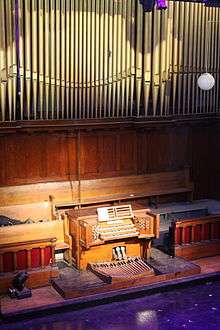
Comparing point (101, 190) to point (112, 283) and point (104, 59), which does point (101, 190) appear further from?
point (112, 283)

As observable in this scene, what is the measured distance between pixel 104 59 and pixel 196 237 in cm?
300

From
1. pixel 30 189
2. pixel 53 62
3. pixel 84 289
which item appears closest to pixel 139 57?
pixel 53 62

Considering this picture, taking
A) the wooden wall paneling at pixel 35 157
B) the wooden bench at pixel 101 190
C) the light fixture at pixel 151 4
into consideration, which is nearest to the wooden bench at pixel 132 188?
the wooden bench at pixel 101 190

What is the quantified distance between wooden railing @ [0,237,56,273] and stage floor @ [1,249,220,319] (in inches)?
12.9

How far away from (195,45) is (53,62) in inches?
99.2

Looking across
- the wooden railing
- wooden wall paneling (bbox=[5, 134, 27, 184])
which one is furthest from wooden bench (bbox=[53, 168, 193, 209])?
the wooden railing

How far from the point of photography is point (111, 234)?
7.64 metres

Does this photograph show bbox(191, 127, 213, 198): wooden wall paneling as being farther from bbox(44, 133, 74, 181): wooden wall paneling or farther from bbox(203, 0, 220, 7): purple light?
bbox(203, 0, 220, 7): purple light

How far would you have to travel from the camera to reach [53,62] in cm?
812

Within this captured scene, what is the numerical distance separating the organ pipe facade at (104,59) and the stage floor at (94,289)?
2.47 m

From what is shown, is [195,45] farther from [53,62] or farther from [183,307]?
[183,307]

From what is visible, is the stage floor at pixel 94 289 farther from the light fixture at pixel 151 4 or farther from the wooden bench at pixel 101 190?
the light fixture at pixel 151 4

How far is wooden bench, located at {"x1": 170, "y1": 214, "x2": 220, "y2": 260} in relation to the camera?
26.9ft

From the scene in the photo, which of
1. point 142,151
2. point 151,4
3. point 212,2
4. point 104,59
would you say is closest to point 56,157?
point 142,151
